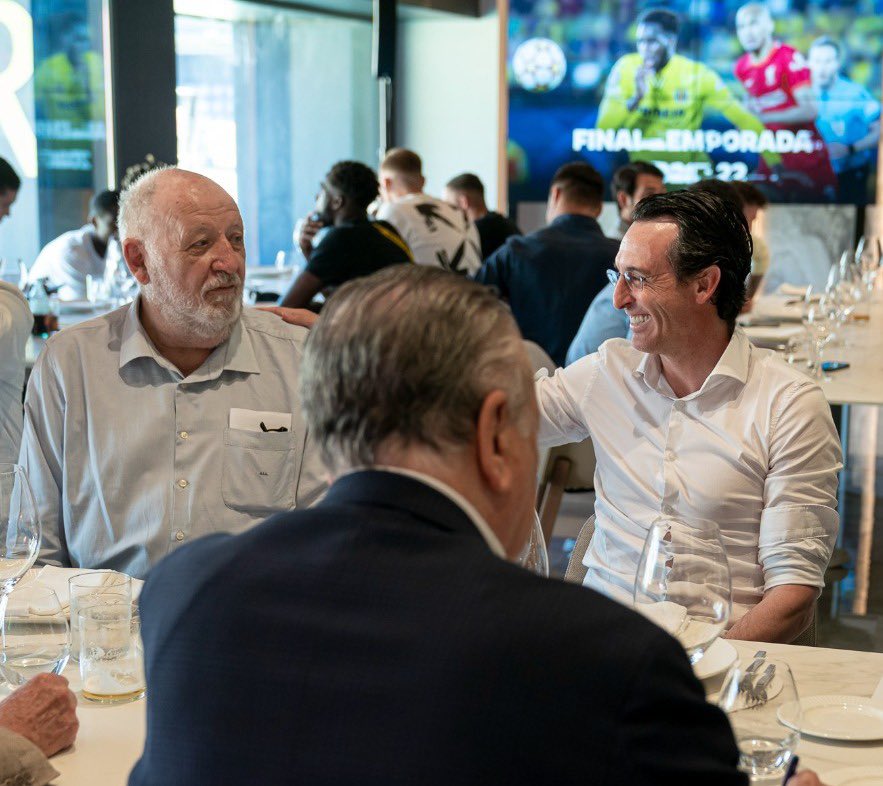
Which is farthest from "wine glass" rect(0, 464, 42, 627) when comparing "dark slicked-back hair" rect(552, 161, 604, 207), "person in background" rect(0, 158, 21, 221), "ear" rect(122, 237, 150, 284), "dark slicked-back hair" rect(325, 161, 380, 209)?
"dark slicked-back hair" rect(552, 161, 604, 207)

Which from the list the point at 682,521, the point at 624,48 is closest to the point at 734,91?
the point at 624,48

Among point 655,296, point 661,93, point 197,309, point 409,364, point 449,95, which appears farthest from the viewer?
point 449,95

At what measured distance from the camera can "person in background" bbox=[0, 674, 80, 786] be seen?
1.39 m

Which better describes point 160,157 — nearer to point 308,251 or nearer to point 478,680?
point 308,251

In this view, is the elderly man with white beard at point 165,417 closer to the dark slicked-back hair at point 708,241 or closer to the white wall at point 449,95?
the dark slicked-back hair at point 708,241

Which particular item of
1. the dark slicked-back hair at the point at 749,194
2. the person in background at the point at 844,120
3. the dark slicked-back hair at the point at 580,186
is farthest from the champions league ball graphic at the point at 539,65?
the dark slicked-back hair at the point at 580,186

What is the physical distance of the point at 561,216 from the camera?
6102 millimetres

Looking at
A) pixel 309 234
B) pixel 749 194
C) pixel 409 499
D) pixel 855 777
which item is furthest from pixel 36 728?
pixel 749 194

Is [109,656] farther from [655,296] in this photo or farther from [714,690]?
[655,296]

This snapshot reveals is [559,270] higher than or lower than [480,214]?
lower

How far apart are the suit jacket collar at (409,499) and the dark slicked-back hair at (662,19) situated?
11701 mm

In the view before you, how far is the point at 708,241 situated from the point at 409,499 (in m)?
1.57

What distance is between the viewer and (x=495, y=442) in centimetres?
105

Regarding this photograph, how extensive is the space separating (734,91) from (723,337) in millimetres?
9973
